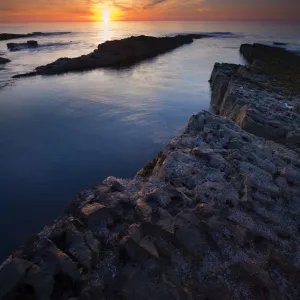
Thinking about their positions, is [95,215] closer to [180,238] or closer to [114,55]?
[180,238]

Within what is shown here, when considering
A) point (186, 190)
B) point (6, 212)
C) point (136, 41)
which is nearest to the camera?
point (186, 190)

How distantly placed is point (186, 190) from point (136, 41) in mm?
59375

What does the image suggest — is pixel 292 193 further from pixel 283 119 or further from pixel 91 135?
pixel 91 135

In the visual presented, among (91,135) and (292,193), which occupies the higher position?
(292,193)

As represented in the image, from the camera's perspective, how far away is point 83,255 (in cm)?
417

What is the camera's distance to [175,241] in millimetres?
4578

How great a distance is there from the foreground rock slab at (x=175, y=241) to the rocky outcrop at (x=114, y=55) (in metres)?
29.9

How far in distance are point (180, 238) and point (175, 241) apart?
11 centimetres

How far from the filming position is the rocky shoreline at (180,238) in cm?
382

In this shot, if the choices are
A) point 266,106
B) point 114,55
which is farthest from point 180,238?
point 114,55

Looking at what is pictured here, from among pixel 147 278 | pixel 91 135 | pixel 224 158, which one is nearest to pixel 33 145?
pixel 91 135

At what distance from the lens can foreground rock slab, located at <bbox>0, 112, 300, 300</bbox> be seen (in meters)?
3.82

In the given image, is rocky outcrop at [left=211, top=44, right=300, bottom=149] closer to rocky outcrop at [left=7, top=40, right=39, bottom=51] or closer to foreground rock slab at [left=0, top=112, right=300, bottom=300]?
foreground rock slab at [left=0, top=112, right=300, bottom=300]

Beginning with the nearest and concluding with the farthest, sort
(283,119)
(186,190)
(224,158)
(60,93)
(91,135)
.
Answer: (186,190) < (224,158) < (283,119) < (91,135) < (60,93)
